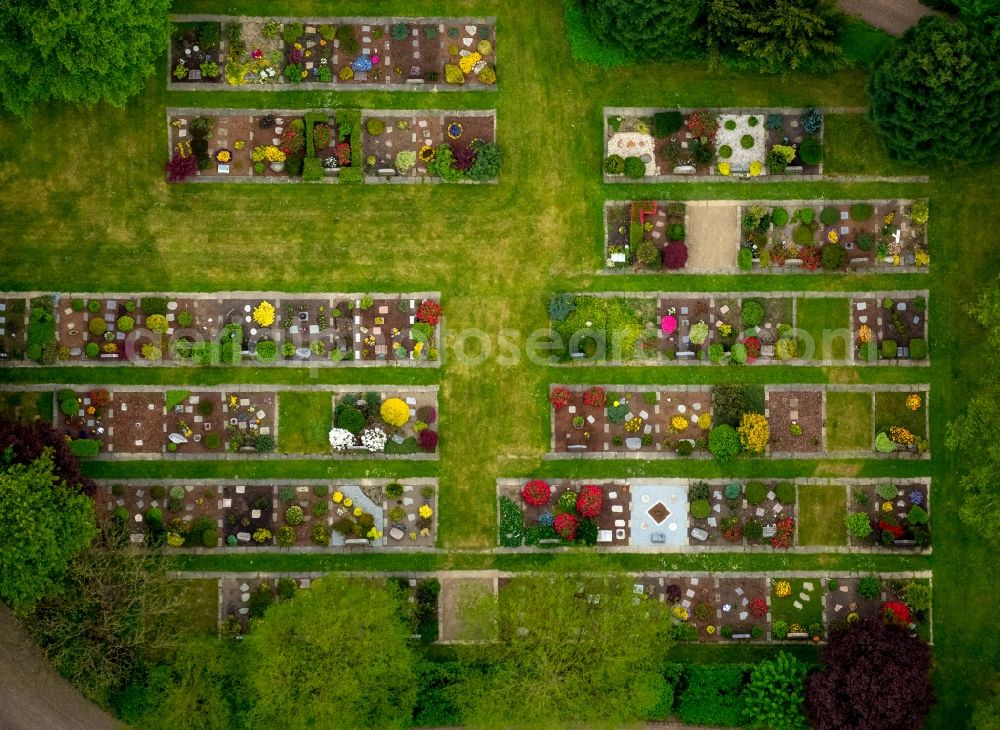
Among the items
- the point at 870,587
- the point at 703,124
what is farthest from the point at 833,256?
the point at 870,587

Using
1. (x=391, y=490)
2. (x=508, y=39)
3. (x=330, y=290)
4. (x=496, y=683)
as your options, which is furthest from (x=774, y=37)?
(x=496, y=683)

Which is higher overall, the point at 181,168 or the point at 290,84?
the point at 290,84

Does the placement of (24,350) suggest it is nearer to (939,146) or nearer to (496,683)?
(496,683)

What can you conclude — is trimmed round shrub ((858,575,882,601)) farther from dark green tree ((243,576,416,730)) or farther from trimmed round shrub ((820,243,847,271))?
dark green tree ((243,576,416,730))

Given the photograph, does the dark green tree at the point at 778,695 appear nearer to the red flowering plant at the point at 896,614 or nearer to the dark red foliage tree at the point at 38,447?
the red flowering plant at the point at 896,614

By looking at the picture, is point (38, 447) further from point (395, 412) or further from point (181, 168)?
point (395, 412)

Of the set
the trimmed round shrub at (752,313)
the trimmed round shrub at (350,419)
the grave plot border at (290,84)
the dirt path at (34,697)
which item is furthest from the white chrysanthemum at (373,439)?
the trimmed round shrub at (752,313)
